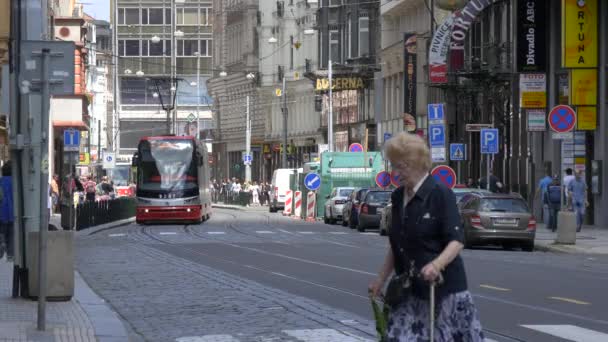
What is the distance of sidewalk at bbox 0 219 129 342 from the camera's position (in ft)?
47.5

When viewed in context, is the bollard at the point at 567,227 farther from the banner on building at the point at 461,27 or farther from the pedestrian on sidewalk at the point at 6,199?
the banner on building at the point at 461,27

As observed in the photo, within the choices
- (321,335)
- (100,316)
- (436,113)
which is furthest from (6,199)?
(436,113)

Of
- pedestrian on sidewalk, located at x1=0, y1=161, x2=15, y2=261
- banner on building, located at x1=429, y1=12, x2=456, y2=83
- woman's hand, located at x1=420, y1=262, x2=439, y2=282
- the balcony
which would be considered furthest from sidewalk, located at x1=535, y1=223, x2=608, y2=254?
the balcony

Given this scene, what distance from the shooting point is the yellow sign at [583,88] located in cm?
4597

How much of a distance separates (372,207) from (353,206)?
369 centimetres

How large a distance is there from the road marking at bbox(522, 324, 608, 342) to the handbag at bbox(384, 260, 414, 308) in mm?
6098

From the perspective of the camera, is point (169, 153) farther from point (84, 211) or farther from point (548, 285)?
point (548, 285)

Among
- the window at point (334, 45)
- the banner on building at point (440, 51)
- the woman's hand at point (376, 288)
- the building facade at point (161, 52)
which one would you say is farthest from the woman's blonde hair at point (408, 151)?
the building facade at point (161, 52)

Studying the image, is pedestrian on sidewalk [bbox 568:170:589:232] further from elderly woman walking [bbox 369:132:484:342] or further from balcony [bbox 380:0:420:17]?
elderly woman walking [bbox 369:132:484:342]

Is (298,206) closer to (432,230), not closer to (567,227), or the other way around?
(567,227)

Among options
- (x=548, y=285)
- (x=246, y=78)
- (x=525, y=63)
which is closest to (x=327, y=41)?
(x=246, y=78)

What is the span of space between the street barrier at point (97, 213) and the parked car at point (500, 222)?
558 inches

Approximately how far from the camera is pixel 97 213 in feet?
179

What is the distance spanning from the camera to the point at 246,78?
11388cm
